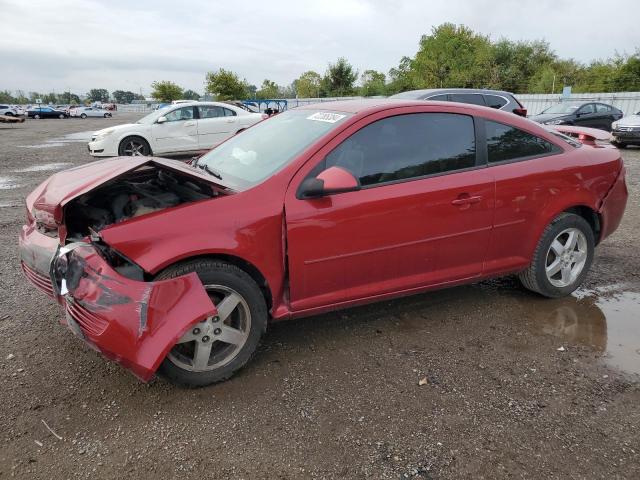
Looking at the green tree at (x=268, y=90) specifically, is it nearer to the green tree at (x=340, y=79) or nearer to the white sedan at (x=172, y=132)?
the green tree at (x=340, y=79)

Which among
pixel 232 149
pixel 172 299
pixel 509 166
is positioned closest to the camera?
pixel 172 299

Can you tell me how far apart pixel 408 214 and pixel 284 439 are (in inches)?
62.1

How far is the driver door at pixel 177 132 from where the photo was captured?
12.3 meters

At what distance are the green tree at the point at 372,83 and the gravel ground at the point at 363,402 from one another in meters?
54.7

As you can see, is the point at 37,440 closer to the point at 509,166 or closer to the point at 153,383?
the point at 153,383

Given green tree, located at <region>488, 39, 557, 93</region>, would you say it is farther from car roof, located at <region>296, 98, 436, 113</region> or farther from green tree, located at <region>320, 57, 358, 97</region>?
car roof, located at <region>296, 98, 436, 113</region>

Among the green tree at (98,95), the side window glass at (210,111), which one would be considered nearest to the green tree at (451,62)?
the side window glass at (210,111)

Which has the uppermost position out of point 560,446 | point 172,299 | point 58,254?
point 58,254

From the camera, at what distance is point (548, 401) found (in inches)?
106

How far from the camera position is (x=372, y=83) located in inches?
2426

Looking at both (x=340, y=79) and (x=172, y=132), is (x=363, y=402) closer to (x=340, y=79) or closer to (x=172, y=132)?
(x=172, y=132)

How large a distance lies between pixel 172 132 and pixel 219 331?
1071cm

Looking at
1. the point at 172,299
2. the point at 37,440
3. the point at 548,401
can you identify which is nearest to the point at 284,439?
the point at 172,299

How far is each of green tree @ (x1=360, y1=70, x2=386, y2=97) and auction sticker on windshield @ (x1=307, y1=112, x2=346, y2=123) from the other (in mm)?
Result: 54196
